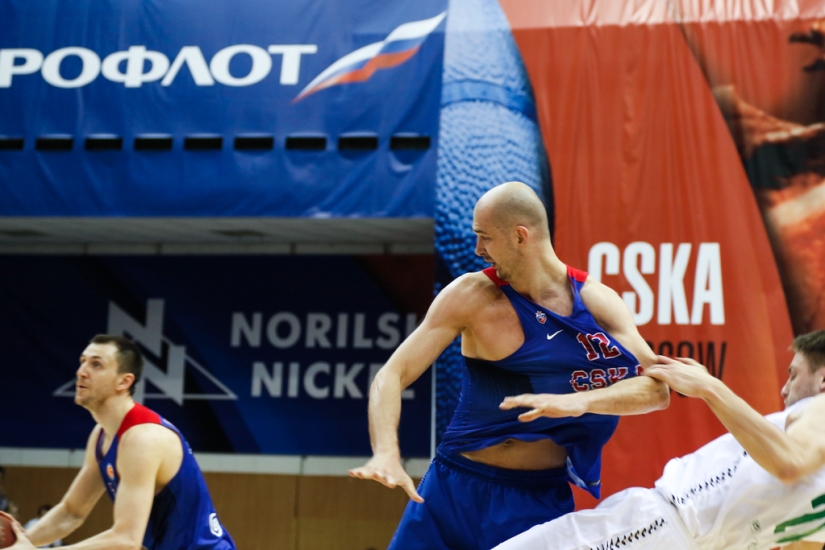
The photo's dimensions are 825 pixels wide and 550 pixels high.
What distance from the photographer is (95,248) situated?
11547 mm

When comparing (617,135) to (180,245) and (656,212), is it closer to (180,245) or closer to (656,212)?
(656,212)

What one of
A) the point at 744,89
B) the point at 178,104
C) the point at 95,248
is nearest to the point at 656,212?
the point at 744,89

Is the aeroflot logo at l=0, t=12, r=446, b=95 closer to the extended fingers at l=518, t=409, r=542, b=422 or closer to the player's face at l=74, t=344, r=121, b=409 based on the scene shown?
the player's face at l=74, t=344, r=121, b=409

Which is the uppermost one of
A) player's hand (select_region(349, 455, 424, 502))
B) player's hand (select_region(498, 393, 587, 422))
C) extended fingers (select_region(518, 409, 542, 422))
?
player's hand (select_region(498, 393, 587, 422))

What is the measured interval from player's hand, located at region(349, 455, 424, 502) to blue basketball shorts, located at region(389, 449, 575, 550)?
683 millimetres

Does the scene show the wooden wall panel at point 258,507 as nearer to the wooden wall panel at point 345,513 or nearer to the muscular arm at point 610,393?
the wooden wall panel at point 345,513

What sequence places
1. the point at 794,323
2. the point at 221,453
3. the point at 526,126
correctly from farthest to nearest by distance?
1. the point at 221,453
2. the point at 526,126
3. the point at 794,323

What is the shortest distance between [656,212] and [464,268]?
6.19 ft

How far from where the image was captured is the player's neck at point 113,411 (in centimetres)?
483

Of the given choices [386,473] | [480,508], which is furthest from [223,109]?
[386,473]

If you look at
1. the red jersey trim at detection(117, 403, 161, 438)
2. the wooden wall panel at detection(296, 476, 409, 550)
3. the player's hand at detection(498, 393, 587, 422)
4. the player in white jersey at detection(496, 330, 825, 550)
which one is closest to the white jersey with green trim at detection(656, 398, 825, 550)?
the player in white jersey at detection(496, 330, 825, 550)

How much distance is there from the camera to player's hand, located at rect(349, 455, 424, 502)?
2.99 m

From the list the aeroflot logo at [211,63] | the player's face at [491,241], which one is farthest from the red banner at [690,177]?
the player's face at [491,241]

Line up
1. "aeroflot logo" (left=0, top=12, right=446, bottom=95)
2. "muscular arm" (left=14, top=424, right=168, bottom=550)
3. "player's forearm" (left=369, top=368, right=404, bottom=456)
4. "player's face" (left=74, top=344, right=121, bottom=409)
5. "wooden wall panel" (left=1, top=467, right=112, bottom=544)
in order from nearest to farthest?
"player's forearm" (left=369, top=368, right=404, bottom=456)
"muscular arm" (left=14, top=424, right=168, bottom=550)
"player's face" (left=74, top=344, right=121, bottom=409)
"aeroflot logo" (left=0, top=12, right=446, bottom=95)
"wooden wall panel" (left=1, top=467, right=112, bottom=544)
